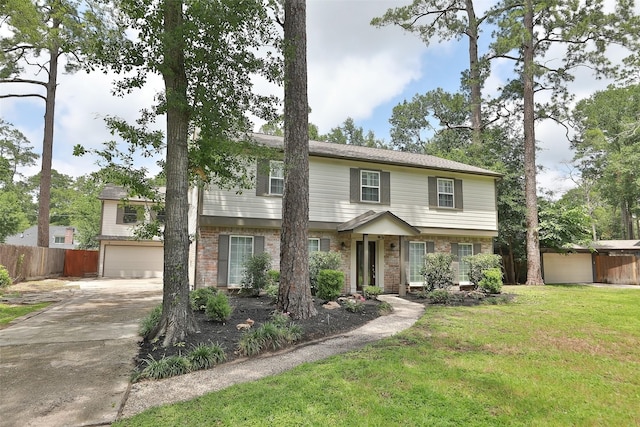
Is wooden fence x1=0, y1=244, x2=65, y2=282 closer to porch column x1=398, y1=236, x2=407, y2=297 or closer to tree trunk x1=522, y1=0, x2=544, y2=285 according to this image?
porch column x1=398, y1=236, x2=407, y2=297

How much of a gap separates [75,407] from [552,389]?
5.31 meters

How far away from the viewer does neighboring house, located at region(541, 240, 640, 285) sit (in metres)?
20.4

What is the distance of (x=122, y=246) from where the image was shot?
75.8 feet

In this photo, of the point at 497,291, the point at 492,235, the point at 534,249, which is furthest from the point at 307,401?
the point at 534,249

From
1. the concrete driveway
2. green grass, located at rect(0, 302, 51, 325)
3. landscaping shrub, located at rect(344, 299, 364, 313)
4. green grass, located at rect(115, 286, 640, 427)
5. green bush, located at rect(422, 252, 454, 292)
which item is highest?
green bush, located at rect(422, 252, 454, 292)

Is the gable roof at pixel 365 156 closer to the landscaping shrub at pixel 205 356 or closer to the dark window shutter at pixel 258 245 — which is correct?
the dark window shutter at pixel 258 245

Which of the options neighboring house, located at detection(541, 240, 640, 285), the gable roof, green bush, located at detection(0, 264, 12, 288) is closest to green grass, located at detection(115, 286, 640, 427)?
the gable roof

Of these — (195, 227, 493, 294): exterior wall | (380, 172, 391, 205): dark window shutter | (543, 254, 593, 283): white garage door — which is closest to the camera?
(195, 227, 493, 294): exterior wall

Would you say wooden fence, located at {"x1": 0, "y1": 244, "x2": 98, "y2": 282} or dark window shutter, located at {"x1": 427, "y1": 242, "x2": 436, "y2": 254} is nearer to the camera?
dark window shutter, located at {"x1": 427, "y1": 242, "x2": 436, "y2": 254}

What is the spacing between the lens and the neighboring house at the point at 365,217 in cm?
1210

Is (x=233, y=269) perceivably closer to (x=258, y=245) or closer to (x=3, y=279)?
(x=258, y=245)

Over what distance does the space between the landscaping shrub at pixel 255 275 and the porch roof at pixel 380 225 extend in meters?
3.13

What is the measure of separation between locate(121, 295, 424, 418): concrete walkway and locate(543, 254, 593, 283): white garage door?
57.9 feet

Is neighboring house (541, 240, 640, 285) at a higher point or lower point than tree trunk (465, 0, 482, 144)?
lower
